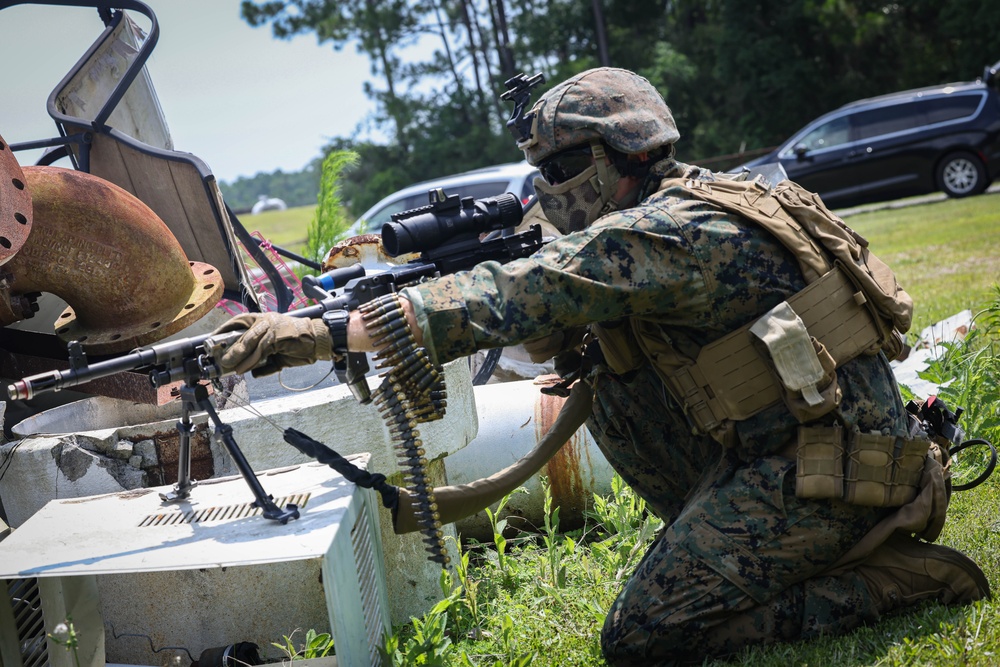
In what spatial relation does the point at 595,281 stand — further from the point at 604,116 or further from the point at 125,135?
the point at 125,135

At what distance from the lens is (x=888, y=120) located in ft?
55.8

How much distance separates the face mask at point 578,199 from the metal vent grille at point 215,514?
1.27 m

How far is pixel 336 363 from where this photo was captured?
113 inches

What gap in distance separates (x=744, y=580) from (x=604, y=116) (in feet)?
5.13

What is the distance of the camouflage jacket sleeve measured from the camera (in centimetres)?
275

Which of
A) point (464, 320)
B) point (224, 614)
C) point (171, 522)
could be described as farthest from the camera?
point (224, 614)

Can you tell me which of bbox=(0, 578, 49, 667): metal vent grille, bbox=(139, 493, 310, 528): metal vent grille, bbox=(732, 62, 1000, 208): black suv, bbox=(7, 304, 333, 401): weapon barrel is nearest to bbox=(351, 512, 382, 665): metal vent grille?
bbox=(139, 493, 310, 528): metal vent grille

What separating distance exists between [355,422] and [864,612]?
6.18 feet

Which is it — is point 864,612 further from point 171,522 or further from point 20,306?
point 20,306

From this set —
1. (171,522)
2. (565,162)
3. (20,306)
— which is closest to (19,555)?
(171,522)

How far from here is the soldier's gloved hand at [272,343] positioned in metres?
2.57

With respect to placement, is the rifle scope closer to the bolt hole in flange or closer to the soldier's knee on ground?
the bolt hole in flange

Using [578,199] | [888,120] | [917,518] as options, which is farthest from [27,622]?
[888,120]

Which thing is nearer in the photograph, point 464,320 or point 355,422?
point 464,320
